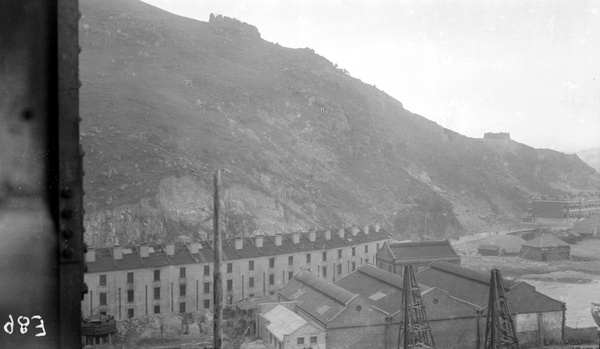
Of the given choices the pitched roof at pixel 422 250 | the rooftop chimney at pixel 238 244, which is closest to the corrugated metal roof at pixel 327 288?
the rooftop chimney at pixel 238 244

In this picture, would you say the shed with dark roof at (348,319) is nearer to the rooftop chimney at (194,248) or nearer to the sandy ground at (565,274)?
the rooftop chimney at (194,248)

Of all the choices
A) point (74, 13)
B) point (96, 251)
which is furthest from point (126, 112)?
point (74, 13)

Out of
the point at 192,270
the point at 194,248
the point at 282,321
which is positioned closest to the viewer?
the point at 282,321

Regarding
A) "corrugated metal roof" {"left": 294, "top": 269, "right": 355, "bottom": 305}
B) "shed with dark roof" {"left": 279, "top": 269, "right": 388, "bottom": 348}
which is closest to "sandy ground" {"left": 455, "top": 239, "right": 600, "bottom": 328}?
"shed with dark roof" {"left": 279, "top": 269, "right": 388, "bottom": 348}

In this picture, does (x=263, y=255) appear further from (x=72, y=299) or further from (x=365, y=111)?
(x=365, y=111)

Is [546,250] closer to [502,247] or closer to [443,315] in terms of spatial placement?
[502,247]

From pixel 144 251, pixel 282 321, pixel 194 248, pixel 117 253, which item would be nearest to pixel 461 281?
pixel 282 321
